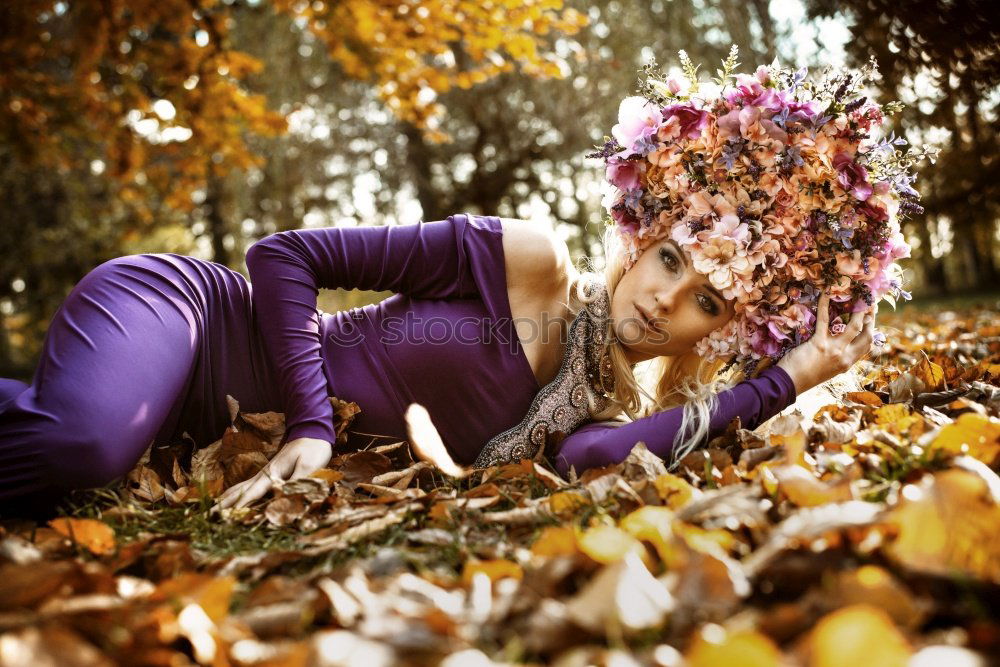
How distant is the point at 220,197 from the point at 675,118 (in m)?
13.0

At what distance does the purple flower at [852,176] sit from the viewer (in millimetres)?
2314

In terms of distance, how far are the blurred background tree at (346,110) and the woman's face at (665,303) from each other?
21.0 inches

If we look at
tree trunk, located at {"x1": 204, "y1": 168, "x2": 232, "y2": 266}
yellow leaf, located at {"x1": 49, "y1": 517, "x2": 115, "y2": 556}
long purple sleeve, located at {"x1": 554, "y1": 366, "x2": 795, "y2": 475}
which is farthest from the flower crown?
tree trunk, located at {"x1": 204, "y1": 168, "x2": 232, "y2": 266}

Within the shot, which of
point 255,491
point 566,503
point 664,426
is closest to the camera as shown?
point 566,503

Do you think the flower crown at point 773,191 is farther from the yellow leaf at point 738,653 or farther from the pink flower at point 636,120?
the yellow leaf at point 738,653

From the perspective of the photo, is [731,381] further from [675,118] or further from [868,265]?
[675,118]

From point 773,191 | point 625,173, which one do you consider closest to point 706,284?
point 773,191

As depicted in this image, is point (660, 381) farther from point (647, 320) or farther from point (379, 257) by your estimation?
point (379, 257)

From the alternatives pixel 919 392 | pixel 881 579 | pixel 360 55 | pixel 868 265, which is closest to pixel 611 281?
pixel 868 265

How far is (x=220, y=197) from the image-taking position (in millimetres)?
13719

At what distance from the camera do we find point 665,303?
2.39 meters

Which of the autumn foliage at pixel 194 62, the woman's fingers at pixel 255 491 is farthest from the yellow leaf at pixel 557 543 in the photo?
the autumn foliage at pixel 194 62

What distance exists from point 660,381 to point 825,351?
74cm

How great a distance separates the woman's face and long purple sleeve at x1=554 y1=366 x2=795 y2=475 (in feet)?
0.91
